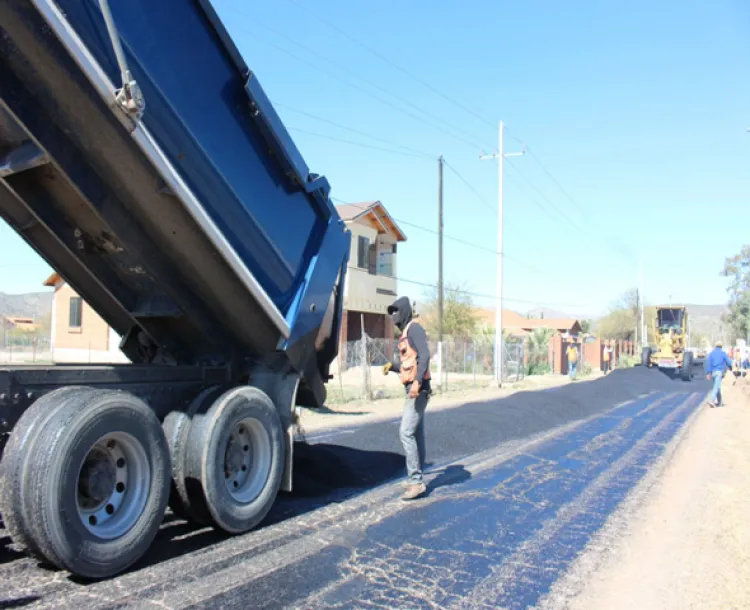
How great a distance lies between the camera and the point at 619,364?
48812mm

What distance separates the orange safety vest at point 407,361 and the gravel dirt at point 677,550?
7.22 ft

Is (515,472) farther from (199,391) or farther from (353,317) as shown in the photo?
(353,317)

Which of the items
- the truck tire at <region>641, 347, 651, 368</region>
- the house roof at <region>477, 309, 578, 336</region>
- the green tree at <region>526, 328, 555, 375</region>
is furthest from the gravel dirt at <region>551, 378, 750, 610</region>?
the house roof at <region>477, 309, 578, 336</region>

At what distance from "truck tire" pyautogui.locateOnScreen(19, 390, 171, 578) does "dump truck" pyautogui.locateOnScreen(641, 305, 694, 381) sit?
30.9 meters

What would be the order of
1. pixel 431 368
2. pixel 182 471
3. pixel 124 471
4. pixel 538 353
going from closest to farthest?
pixel 124 471
pixel 182 471
pixel 431 368
pixel 538 353

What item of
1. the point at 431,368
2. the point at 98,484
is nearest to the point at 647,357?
the point at 431,368

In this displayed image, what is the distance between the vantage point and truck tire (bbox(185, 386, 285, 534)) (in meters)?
4.76

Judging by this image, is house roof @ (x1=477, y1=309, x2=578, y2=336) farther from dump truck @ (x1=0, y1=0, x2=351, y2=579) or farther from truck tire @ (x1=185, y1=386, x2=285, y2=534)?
truck tire @ (x1=185, y1=386, x2=285, y2=534)

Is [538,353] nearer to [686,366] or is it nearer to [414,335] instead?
[686,366]

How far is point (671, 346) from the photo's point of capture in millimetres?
34250

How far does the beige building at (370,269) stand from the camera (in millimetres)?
29875

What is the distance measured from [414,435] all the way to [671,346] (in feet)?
103

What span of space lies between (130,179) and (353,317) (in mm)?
27324

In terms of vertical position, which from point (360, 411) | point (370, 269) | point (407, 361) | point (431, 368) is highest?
point (370, 269)
